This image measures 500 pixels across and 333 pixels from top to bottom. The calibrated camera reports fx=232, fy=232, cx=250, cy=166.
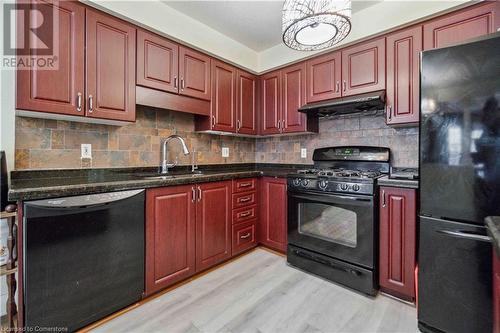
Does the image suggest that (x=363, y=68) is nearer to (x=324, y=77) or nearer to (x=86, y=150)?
(x=324, y=77)

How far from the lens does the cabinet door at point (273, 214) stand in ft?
8.36

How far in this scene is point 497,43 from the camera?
120 cm

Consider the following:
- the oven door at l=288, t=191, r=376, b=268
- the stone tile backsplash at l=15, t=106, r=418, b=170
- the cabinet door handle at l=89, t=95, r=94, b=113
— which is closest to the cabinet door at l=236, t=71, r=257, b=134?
the stone tile backsplash at l=15, t=106, r=418, b=170

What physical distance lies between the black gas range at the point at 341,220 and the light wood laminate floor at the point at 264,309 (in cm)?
16

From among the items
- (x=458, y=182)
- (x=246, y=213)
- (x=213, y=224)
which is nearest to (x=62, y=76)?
(x=213, y=224)

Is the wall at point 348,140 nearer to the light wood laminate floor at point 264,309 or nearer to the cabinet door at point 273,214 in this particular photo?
the cabinet door at point 273,214

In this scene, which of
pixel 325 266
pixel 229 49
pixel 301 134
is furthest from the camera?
pixel 301 134

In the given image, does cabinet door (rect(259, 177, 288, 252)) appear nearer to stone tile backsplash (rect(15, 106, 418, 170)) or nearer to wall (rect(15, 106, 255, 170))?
stone tile backsplash (rect(15, 106, 418, 170))

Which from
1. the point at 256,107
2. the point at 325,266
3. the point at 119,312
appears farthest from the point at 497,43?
the point at 119,312

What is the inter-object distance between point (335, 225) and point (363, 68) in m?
1.52

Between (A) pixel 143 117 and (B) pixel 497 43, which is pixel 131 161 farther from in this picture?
(B) pixel 497 43

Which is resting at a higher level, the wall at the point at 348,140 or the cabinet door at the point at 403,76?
the cabinet door at the point at 403,76

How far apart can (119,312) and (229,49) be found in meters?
2.75

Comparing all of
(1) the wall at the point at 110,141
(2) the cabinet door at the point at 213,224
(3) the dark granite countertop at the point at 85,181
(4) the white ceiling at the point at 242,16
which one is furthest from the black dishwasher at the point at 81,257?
(4) the white ceiling at the point at 242,16
